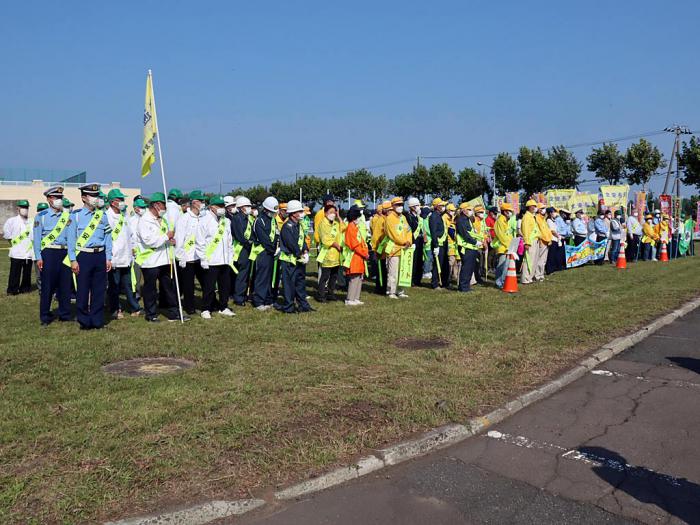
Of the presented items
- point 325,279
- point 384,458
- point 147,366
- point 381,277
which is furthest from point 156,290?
point 384,458

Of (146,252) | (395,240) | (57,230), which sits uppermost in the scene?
(57,230)

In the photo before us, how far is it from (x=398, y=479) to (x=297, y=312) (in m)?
6.58

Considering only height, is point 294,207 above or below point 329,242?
above

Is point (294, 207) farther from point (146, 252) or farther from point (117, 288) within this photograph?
point (117, 288)

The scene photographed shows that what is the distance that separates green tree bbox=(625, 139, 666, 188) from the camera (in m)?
42.6

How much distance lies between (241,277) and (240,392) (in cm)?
586

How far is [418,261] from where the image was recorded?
15656mm

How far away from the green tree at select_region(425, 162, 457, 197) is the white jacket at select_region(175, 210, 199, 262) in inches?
1843

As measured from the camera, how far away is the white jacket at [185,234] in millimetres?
10375

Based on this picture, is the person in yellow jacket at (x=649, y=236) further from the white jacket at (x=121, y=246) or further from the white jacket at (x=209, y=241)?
the white jacket at (x=121, y=246)

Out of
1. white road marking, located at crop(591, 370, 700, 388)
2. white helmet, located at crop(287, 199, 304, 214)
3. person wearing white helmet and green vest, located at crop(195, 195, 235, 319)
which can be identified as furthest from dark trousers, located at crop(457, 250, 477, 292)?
white road marking, located at crop(591, 370, 700, 388)

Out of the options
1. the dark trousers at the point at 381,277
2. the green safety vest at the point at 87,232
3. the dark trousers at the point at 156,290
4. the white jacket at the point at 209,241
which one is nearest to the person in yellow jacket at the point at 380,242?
the dark trousers at the point at 381,277

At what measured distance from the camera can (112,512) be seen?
3.73 metres

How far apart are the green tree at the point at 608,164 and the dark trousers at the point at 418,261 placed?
3359 cm
